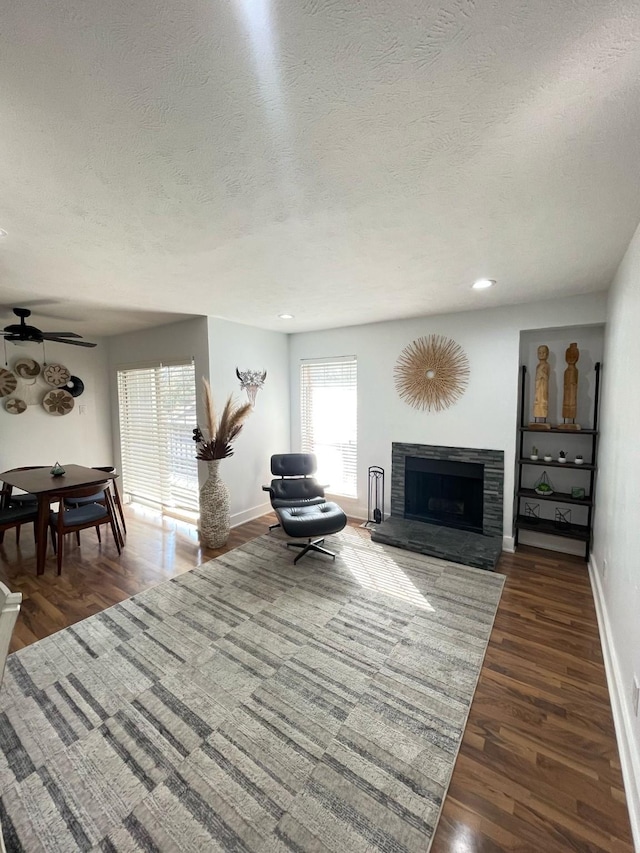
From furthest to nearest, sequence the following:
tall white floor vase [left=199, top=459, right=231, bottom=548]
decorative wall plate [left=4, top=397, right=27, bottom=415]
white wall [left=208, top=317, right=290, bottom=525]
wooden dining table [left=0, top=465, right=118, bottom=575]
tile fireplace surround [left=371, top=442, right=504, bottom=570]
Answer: decorative wall plate [left=4, top=397, right=27, bottom=415]
white wall [left=208, top=317, right=290, bottom=525]
tall white floor vase [left=199, top=459, right=231, bottom=548]
tile fireplace surround [left=371, top=442, right=504, bottom=570]
wooden dining table [left=0, top=465, right=118, bottom=575]

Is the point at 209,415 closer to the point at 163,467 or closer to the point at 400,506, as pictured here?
the point at 163,467

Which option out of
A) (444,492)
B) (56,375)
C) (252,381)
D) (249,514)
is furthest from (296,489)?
(56,375)

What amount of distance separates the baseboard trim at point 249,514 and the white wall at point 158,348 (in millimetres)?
658

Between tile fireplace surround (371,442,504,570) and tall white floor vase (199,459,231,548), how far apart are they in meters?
1.64

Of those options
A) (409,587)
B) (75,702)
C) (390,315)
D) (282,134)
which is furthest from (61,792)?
(390,315)


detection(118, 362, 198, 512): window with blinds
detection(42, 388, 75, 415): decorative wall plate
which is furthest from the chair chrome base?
detection(42, 388, 75, 415): decorative wall plate

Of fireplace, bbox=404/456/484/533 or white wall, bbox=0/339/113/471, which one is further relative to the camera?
white wall, bbox=0/339/113/471

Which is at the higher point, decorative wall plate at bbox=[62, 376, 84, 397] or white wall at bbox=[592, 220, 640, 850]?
decorative wall plate at bbox=[62, 376, 84, 397]

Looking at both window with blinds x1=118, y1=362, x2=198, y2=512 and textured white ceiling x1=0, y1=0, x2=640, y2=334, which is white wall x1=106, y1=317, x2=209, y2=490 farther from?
textured white ceiling x1=0, y1=0, x2=640, y2=334

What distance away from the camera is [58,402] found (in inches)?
190

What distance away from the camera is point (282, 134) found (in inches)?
46.1

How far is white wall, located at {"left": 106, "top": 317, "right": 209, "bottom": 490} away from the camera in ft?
13.0

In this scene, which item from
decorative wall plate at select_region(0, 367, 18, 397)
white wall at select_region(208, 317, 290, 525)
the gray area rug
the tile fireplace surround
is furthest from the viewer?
decorative wall plate at select_region(0, 367, 18, 397)

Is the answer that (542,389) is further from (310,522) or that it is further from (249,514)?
(249,514)
